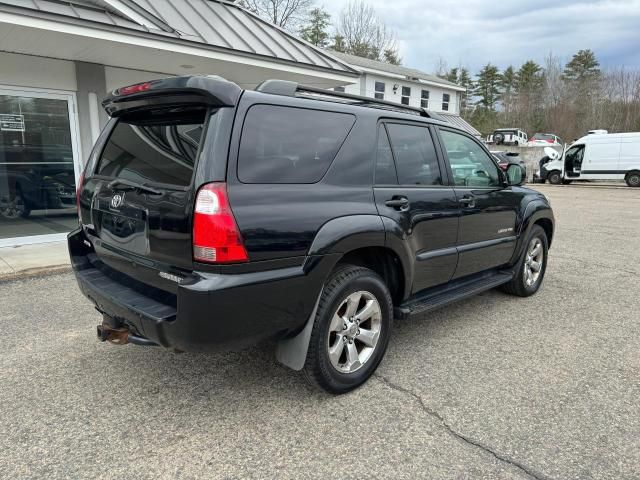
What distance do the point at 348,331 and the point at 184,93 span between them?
67.5 inches

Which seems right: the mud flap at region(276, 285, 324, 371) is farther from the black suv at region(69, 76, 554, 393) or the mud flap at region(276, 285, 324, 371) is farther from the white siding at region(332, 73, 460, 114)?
the white siding at region(332, 73, 460, 114)

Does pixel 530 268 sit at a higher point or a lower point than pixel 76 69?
lower

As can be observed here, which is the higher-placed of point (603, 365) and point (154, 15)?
point (154, 15)

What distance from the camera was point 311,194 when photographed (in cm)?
263

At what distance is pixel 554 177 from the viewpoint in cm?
2394

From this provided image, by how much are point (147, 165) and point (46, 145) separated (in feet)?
19.2

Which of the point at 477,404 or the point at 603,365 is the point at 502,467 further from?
the point at 603,365

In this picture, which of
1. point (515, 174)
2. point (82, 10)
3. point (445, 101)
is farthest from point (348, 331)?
point (445, 101)

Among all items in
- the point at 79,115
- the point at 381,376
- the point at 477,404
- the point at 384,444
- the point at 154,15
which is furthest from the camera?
the point at 79,115

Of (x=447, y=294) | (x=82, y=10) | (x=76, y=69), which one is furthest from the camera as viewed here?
(x=76, y=69)

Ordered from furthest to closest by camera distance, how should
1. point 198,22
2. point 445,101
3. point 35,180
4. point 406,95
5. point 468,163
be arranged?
1. point 445,101
2. point 406,95
3. point 198,22
4. point 35,180
5. point 468,163

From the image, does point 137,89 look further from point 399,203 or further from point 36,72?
point 36,72

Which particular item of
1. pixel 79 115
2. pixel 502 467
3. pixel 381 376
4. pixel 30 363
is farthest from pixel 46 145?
pixel 502 467

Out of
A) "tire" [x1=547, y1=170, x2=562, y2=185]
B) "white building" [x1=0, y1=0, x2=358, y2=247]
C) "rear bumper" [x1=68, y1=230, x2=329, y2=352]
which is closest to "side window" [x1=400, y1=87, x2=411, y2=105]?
"tire" [x1=547, y1=170, x2=562, y2=185]
